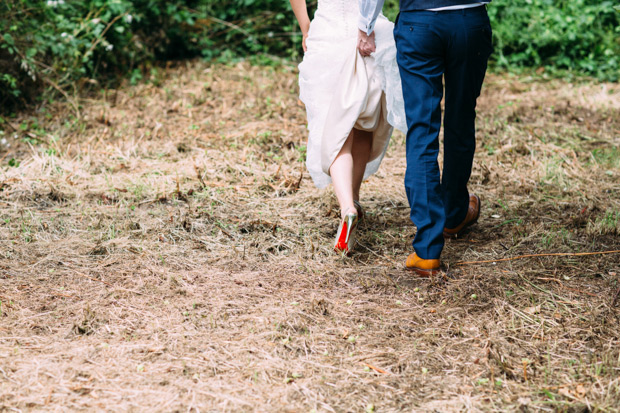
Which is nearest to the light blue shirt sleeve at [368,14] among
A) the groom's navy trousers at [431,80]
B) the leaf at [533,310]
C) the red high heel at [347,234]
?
the groom's navy trousers at [431,80]

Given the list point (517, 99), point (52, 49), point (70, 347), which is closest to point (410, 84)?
point (70, 347)

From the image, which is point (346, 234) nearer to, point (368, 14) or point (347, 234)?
point (347, 234)

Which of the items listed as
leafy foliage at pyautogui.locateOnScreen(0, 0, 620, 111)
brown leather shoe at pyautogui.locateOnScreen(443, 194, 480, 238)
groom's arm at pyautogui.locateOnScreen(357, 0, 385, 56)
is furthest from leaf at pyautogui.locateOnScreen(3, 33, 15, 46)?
brown leather shoe at pyautogui.locateOnScreen(443, 194, 480, 238)

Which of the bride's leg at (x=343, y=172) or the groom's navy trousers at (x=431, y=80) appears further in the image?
the bride's leg at (x=343, y=172)

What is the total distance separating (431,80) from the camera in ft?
9.12

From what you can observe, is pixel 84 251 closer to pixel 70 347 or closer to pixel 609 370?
pixel 70 347

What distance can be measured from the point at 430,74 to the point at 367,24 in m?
0.39

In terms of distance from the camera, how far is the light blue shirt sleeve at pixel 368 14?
2.77 metres

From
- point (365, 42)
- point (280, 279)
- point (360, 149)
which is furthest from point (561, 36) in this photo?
point (280, 279)

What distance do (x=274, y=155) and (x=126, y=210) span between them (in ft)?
4.33

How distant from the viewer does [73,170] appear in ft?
14.4

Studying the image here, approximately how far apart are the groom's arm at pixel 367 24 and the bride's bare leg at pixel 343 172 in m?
0.45

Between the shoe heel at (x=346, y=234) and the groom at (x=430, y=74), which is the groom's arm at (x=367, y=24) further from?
the shoe heel at (x=346, y=234)

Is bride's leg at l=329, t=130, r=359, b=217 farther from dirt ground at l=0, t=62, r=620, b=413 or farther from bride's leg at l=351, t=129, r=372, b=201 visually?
dirt ground at l=0, t=62, r=620, b=413
